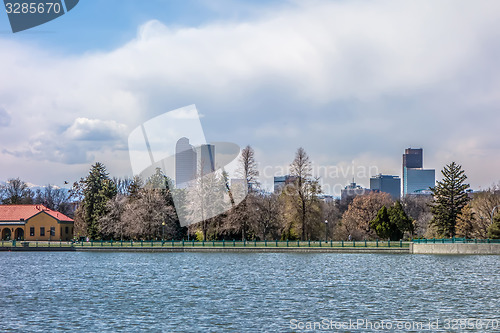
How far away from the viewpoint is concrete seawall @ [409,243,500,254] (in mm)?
75625

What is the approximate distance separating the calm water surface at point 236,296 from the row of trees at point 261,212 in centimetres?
3002

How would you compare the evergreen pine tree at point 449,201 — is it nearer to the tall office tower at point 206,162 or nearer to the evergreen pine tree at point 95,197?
the tall office tower at point 206,162

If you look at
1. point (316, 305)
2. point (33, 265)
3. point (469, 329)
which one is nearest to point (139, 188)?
point (33, 265)

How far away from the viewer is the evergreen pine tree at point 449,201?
292 ft

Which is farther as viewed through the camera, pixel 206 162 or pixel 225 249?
pixel 206 162

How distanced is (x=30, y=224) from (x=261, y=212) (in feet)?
141

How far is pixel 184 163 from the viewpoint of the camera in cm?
9806

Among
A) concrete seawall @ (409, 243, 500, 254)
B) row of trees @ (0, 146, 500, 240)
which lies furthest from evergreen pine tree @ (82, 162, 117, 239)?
concrete seawall @ (409, 243, 500, 254)

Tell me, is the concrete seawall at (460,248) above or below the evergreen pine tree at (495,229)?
below

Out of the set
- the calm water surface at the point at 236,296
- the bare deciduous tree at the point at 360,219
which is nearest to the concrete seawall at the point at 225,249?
the calm water surface at the point at 236,296

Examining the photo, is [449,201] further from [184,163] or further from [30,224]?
[30,224]

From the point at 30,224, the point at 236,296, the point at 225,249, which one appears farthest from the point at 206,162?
the point at 236,296

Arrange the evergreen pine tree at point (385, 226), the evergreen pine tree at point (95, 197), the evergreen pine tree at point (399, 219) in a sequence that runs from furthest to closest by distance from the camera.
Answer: the evergreen pine tree at point (95, 197) → the evergreen pine tree at point (399, 219) → the evergreen pine tree at point (385, 226)

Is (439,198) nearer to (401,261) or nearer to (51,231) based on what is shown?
(401,261)
